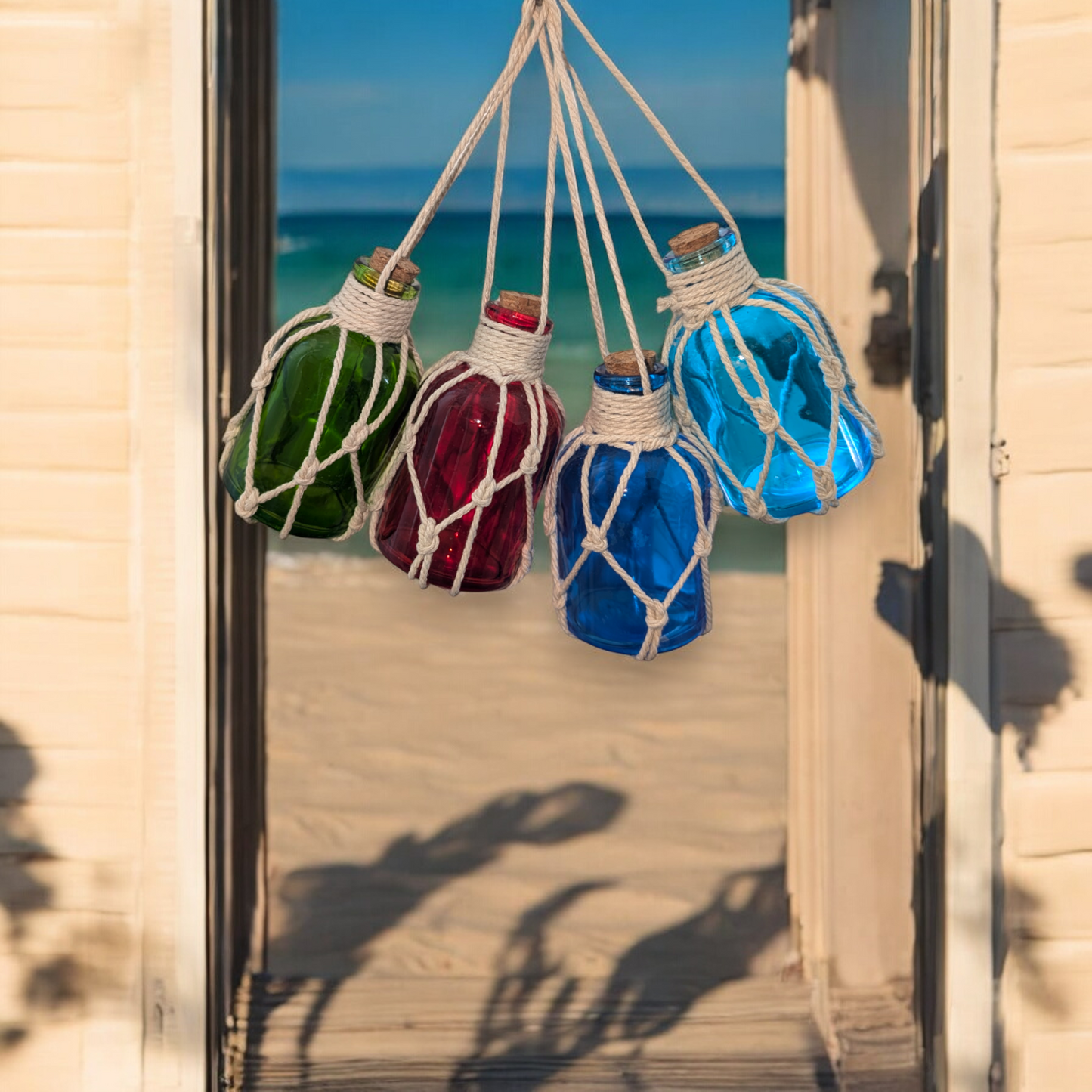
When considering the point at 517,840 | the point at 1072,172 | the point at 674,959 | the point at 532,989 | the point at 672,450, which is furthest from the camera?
the point at 517,840

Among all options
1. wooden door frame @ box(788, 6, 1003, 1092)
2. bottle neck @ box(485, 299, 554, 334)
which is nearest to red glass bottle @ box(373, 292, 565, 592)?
bottle neck @ box(485, 299, 554, 334)

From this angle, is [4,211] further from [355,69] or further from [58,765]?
[355,69]

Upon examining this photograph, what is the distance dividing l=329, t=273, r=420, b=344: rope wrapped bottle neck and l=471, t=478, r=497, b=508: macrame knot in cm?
18

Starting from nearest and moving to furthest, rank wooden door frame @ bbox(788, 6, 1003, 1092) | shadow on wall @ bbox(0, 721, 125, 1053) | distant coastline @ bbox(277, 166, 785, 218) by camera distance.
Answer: wooden door frame @ bbox(788, 6, 1003, 1092)
shadow on wall @ bbox(0, 721, 125, 1053)
distant coastline @ bbox(277, 166, 785, 218)

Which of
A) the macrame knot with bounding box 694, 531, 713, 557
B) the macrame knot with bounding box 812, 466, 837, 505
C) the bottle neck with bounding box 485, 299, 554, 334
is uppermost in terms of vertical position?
the bottle neck with bounding box 485, 299, 554, 334

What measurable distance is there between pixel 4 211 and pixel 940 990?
149 cm

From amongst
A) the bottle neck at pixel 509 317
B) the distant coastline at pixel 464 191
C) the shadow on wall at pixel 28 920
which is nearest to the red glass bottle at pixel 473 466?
the bottle neck at pixel 509 317

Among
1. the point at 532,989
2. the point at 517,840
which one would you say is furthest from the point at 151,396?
the point at 517,840

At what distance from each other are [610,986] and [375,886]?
0.92m

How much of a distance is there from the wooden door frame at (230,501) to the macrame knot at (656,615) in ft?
2.05

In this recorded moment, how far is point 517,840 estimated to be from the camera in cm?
394

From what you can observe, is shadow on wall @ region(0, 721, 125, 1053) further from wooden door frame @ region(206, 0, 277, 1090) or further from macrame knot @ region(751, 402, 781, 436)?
macrame knot @ region(751, 402, 781, 436)

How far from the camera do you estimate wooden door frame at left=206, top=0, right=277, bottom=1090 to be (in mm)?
1584

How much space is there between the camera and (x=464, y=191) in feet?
31.0
